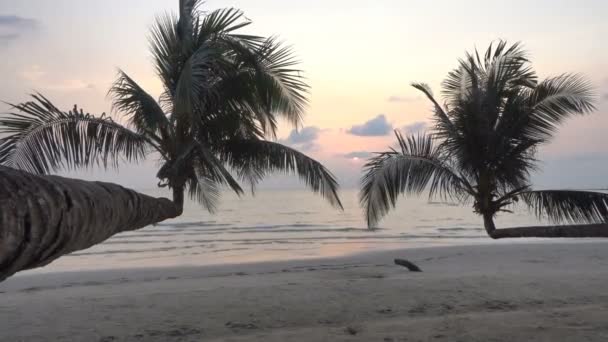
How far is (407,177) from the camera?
822 cm

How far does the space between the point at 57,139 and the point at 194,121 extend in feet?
5.85

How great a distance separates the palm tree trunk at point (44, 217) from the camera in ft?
6.20

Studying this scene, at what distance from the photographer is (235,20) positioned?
7.61 m

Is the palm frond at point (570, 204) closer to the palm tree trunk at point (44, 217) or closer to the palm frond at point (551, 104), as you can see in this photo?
the palm frond at point (551, 104)

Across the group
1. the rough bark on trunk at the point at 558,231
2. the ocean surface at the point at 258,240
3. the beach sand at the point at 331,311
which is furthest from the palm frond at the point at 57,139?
the ocean surface at the point at 258,240

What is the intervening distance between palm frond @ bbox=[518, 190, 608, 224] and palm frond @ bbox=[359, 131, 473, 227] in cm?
95

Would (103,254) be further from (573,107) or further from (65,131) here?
(573,107)

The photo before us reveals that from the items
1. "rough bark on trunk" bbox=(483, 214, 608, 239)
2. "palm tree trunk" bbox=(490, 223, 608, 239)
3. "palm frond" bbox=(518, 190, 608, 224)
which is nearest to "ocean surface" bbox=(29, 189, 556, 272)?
"rough bark on trunk" bbox=(483, 214, 608, 239)

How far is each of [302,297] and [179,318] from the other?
2.31 meters

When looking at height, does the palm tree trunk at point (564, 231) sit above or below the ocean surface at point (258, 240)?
above

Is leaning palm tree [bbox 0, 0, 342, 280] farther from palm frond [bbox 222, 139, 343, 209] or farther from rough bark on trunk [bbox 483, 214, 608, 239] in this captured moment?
rough bark on trunk [bbox 483, 214, 608, 239]

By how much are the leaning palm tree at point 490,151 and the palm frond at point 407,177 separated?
15 mm

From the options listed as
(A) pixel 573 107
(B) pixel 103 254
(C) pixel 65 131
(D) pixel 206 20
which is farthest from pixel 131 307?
(B) pixel 103 254

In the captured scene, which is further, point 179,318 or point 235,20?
point 179,318
